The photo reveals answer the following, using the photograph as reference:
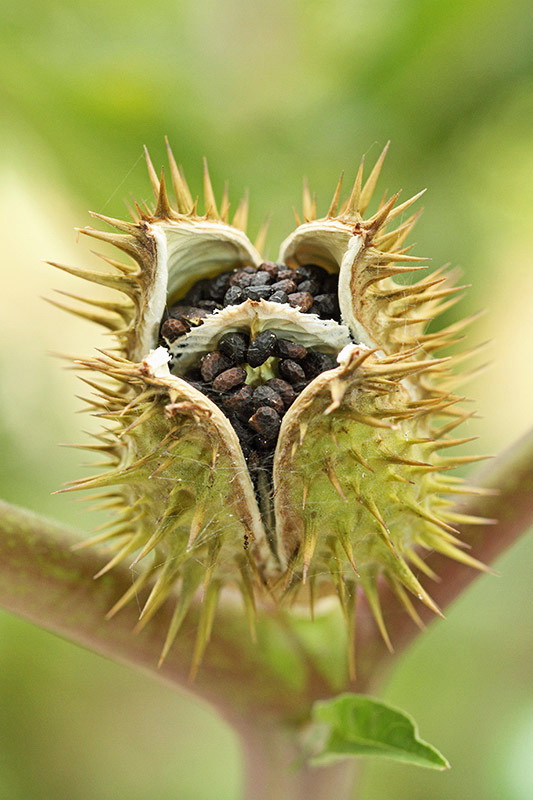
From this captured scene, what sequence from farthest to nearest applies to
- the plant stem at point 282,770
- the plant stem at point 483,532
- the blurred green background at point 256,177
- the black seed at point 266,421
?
the blurred green background at point 256,177
the plant stem at point 282,770
the plant stem at point 483,532
the black seed at point 266,421

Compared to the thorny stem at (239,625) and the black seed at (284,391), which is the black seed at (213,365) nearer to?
the black seed at (284,391)

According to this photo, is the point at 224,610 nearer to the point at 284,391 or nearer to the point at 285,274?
the point at 284,391

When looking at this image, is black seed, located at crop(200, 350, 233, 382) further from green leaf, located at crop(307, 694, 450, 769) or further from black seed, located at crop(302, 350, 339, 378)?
green leaf, located at crop(307, 694, 450, 769)

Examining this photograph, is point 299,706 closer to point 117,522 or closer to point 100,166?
point 117,522

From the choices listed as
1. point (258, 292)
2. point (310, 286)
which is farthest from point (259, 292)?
point (310, 286)

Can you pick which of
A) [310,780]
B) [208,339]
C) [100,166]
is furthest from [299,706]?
[100,166]

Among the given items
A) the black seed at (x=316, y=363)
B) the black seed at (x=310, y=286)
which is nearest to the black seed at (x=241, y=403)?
the black seed at (x=316, y=363)
